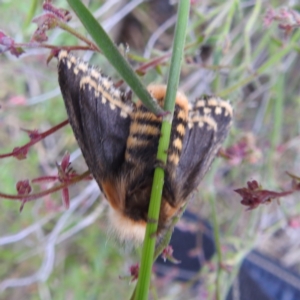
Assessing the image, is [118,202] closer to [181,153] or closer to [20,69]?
[181,153]

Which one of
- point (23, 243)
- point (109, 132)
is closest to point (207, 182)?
point (109, 132)

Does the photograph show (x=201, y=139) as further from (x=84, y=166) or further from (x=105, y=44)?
(x=84, y=166)

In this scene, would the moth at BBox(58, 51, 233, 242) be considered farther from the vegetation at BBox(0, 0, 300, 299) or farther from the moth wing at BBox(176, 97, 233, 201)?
the vegetation at BBox(0, 0, 300, 299)

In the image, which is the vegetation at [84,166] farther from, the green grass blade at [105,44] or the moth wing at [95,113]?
the green grass blade at [105,44]

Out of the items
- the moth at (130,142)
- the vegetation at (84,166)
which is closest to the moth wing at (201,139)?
the moth at (130,142)

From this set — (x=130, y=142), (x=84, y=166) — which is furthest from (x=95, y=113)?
(x=84, y=166)

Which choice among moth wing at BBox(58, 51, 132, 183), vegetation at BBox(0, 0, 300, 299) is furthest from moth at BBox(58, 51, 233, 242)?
vegetation at BBox(0, 0, 300, 299)
